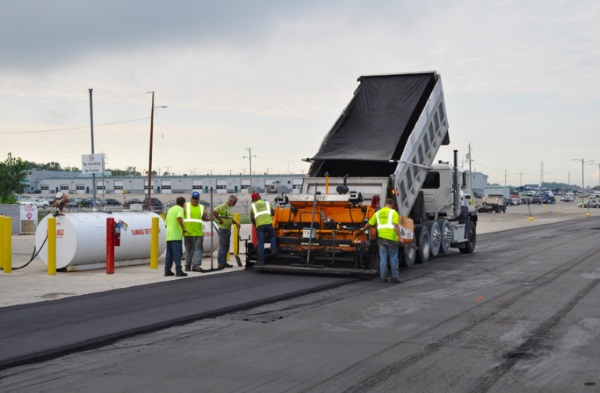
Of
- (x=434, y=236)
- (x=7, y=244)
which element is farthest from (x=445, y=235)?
(x=7, y=244)

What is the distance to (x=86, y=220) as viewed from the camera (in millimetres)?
15867

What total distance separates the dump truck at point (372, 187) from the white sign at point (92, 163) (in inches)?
776

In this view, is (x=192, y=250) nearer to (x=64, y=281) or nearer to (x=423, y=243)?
(x=64, y=281)

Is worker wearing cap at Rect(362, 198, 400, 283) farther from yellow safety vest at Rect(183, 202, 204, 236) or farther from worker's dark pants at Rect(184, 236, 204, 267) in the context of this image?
worker's dark pants at Rect(184, 236, 204, 267)

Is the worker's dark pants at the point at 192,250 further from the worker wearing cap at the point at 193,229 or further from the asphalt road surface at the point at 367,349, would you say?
the asphalt road surface at the point at 367,349

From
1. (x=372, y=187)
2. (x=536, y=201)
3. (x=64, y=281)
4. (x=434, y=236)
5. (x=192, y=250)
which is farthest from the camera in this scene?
(x=536, y=201)

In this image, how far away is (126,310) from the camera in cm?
1016

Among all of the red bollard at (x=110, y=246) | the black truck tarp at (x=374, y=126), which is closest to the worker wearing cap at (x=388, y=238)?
the black truck tarp at (x=374, y=126)

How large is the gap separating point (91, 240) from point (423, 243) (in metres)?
8.02

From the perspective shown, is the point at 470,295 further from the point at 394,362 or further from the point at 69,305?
the point at 69,305

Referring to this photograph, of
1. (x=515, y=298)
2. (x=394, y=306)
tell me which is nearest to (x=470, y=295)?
(x=515, y=298)

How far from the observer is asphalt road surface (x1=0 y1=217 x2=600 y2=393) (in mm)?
6316

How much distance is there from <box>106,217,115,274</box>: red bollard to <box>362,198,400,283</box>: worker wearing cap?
5948 mm

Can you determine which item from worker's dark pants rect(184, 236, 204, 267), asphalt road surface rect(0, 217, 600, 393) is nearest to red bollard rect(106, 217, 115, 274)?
worker's dark pants rect(184, 236, 204, 267)
